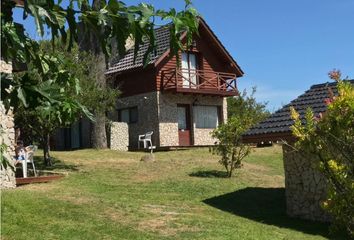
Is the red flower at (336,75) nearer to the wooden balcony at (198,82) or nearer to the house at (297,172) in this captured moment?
the house at (297,172)

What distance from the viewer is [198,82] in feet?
105

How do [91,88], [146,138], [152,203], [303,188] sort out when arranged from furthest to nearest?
[146,138] → [91,88] → [303,188] → [152,203]

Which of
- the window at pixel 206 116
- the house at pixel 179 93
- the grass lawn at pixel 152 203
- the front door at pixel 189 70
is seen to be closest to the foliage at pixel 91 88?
the grass lawn at pixel 152 203

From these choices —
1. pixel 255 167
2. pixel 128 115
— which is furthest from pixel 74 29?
pixel 128 115

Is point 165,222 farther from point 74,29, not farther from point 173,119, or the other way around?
point 173,119

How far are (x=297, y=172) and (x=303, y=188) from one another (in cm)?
47

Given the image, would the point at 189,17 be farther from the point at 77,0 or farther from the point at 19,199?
the point at 19,199

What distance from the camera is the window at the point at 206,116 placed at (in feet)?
105

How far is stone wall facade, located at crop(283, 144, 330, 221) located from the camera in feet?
46.9

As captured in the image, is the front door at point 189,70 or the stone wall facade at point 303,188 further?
the front door at point 189,70

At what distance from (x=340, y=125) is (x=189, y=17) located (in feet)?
12.0

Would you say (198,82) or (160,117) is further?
(198,82)

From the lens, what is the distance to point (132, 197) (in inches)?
604

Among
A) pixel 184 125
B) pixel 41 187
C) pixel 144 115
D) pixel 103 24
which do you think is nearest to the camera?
pixel 103 24
